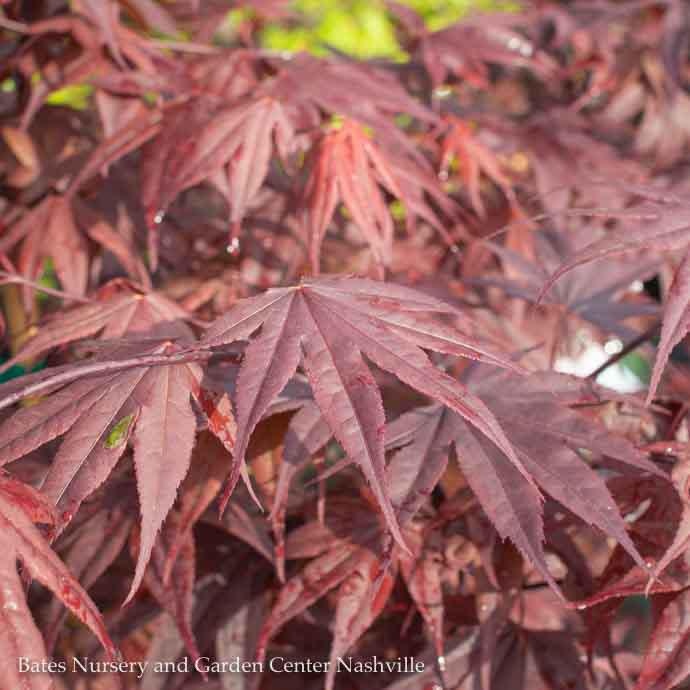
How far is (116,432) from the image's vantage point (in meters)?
0.80

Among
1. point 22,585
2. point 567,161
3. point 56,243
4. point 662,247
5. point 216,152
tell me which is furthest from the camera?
point 567,161

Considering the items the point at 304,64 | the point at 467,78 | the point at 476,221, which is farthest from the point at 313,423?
the point at 467,78

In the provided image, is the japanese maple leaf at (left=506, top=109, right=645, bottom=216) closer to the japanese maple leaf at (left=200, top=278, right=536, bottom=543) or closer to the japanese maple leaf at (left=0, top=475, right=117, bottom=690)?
the japanese maple leaf at (left=200, top=278, right=536, bottom=543)

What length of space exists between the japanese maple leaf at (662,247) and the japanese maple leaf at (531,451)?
96mm

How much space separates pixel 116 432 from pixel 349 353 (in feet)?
0.67

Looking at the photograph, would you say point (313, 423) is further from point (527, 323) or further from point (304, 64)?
point (527, 323)

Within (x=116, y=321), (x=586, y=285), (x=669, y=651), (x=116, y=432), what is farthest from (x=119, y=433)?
(x=586, y=285)

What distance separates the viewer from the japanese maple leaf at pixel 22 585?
25.6 inches

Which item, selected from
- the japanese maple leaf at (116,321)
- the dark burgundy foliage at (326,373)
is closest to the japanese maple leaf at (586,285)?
the dark burgundy foliage at (326,373)

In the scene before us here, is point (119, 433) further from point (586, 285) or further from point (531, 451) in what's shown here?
point (586, 285)

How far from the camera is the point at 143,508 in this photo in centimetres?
74

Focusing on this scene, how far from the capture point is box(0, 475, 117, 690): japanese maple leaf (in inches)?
25.6

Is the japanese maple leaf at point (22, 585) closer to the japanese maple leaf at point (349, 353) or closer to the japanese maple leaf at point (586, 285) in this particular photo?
the japanese maple leaf at point (349, 353)

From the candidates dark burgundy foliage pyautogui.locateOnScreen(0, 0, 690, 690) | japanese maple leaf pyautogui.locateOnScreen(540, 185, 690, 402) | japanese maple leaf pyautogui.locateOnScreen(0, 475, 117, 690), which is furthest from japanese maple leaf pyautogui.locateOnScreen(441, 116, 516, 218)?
japanese maple leaf pyautogui.locateOnScreen(0, 475, 117, 690)
